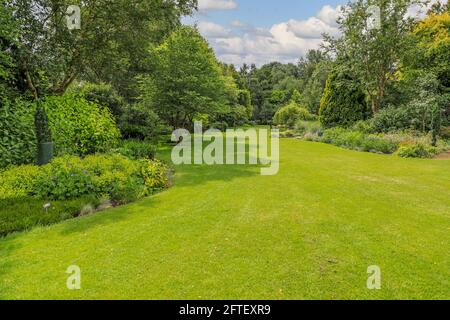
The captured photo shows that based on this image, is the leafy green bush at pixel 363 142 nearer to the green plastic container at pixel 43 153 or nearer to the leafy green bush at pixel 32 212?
the leafy green bush at pixel 32 212

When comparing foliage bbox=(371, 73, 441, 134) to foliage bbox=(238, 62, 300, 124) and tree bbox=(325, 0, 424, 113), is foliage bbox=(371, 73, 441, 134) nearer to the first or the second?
tree bbox=(325, 0, 424, 113)

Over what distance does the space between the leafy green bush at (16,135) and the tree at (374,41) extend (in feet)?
59.1

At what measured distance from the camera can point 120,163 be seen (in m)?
7.24

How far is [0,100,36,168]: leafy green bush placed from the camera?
7414mm

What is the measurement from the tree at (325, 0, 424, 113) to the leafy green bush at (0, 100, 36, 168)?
59.1 feet

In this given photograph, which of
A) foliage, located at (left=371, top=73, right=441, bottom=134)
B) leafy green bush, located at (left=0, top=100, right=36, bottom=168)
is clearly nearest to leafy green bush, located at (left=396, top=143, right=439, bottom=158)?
foliage, located at (left=371, top=73, right=441, bottom=134)

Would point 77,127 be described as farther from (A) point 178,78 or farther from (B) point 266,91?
(B) point 266,91

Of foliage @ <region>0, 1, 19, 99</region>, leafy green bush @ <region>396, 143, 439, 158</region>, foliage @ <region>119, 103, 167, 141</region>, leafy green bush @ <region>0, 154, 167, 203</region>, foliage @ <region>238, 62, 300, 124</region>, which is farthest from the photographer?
foliage @ <region>238, 62, 300, 124</region>

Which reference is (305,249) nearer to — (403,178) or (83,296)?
(83,296)

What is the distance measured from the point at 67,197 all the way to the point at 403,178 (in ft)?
26.9

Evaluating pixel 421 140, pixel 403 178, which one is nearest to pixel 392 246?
pixel 403 178

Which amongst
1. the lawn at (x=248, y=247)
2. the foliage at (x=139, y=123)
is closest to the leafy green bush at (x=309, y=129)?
the foliage at (x=139, y=123)

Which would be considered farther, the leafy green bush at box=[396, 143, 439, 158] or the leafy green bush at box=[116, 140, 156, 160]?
the leafy green bush at box=[396, 143, 439, 158]

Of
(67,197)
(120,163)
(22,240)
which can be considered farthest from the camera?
(120,163)
